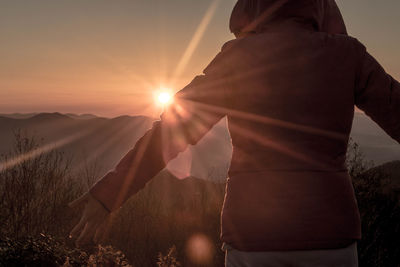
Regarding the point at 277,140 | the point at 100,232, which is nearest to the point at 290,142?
the point at 277,140

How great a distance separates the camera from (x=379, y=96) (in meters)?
1.53

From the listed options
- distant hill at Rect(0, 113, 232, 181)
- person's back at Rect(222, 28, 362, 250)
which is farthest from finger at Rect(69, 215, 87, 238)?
distant hill at Rect(0, 113, 232, 181)

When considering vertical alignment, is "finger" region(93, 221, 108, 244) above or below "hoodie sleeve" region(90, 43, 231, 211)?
below

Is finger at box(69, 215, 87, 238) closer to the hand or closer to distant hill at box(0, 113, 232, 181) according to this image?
the hand

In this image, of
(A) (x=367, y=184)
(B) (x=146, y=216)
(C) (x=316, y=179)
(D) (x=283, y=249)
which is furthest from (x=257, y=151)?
(B) (x=146, y=216)

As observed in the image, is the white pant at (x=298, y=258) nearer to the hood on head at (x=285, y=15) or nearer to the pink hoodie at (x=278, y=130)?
the pink hoodie at (x=278, y=130)

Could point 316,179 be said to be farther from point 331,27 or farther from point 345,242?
point 331,27

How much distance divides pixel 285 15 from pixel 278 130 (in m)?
0.45

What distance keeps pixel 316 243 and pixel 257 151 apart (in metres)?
0.34

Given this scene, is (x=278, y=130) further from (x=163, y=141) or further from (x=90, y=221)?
(x=90, y=221)

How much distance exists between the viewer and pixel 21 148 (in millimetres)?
8195

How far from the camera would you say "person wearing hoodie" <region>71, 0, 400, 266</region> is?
1290mm

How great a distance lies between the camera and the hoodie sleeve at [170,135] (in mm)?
1314

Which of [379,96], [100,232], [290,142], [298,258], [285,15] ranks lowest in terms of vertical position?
[298,258]
